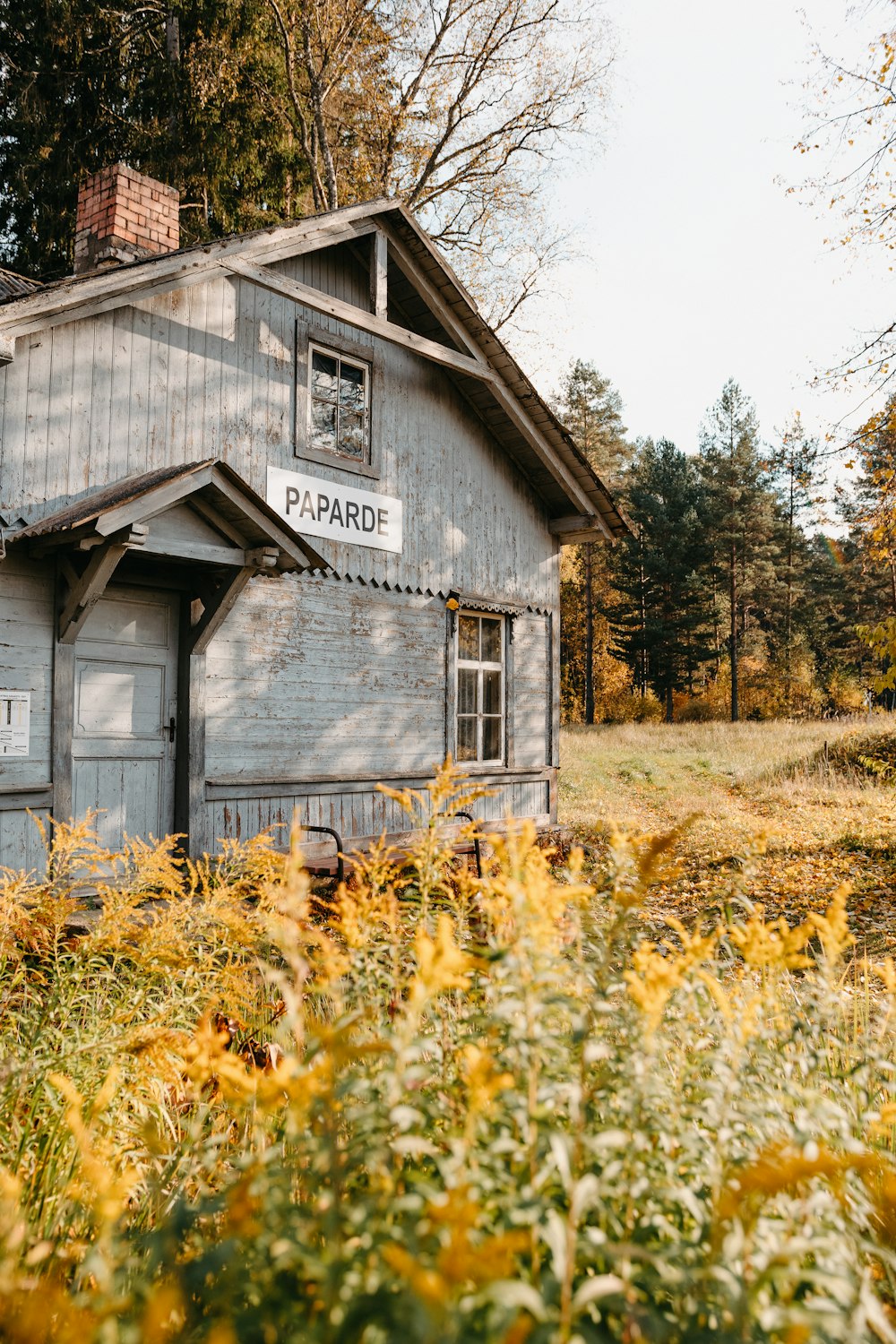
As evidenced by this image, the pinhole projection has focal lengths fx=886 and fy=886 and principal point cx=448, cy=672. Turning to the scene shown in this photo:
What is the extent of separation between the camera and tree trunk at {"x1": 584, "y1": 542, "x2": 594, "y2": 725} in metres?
37.0

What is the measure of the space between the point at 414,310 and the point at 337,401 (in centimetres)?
174

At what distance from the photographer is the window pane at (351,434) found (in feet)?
27.4

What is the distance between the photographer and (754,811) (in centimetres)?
1447

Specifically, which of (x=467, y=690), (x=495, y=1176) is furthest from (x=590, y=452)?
(x=495, y=1176)

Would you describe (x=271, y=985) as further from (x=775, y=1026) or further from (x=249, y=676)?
(x=249, y=676)

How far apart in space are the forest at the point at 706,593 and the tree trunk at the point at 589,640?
8 cm

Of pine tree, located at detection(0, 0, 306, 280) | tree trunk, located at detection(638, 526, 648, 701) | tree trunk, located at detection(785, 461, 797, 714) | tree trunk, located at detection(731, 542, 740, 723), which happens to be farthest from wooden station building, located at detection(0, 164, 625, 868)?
tree trunk, located at detection(638, 526, 648, 701)

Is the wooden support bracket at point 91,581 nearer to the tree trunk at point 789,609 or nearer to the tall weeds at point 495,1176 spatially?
the tall weeds at point 495,1176

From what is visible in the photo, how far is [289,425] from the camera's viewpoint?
7824mm

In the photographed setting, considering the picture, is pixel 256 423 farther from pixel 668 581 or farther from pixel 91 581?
pixel 668 581

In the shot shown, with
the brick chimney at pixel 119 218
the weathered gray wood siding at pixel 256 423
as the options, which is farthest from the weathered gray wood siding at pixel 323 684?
the brick chimney at pixel 119 218

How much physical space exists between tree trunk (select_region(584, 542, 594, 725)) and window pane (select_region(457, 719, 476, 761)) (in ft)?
90.3

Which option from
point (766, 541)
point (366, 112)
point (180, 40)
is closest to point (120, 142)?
point (180, 40)

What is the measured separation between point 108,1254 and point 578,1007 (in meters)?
0.86
